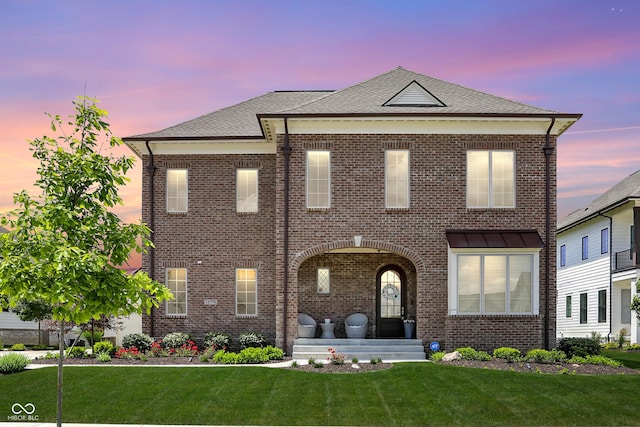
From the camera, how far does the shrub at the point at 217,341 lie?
25.4 meters

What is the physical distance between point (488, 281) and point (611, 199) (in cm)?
1785

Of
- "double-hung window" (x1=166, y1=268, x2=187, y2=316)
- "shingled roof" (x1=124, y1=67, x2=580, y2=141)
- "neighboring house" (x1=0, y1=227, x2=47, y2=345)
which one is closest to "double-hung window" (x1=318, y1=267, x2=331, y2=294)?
"double-hung window" (x1=166, y1=268, x2=187, y2=316)

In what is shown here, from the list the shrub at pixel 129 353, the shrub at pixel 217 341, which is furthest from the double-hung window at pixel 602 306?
the shrub at pixel 129 353

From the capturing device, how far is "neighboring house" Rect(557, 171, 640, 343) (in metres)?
36.1

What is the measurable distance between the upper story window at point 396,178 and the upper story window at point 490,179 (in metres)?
2.03

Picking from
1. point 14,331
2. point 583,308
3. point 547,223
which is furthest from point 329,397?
point 14,331

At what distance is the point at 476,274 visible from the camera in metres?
24.1

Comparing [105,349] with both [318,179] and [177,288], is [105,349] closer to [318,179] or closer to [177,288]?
[177,288]

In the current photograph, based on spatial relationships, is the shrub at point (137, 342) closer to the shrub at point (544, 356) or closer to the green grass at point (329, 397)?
the green grass at point (329, 397)

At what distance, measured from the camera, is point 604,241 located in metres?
39.0

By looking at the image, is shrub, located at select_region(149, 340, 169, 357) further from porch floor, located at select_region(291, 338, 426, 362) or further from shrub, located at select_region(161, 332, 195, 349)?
porch floor, located at select_region(291, 338, 426, 362)

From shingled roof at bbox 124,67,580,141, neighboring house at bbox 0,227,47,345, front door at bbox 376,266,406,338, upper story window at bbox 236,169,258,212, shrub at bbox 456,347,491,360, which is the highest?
shingled roof at bbox 124,67,580,141

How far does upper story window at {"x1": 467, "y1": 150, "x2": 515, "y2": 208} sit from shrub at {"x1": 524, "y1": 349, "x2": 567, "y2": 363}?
5.03 m

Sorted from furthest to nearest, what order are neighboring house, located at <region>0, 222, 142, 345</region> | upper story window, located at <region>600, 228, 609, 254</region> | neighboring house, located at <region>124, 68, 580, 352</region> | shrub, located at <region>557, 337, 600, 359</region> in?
neighboring house, located at <region>0, 222, 142, 345</region> < upper story window, located at <region>600, 228, 609, 254</region> < neighboring house, located at <region>124, 68, 580, 352</region> < shrub, located at <region>557, 337, 600, 359</region>
